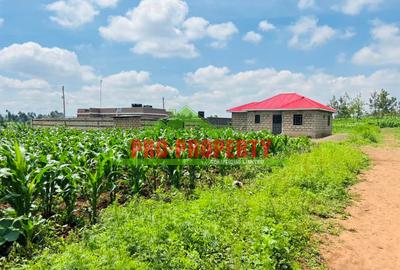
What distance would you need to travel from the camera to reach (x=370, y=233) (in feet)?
18.8

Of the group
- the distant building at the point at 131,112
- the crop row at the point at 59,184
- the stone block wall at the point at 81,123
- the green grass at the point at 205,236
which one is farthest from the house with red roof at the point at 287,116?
the green grass at the point at 205,236

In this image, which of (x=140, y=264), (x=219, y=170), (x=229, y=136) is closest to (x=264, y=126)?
(x=229, y=136)

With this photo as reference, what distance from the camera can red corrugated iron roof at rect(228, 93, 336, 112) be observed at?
1039 inches

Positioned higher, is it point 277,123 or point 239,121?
point 239,121

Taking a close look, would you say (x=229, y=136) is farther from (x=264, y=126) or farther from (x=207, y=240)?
(x=264, y=126)

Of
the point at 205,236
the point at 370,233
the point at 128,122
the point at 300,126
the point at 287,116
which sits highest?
the point at 287,116

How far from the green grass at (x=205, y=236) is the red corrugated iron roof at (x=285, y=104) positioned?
20.5 meters

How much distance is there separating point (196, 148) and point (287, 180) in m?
2.44

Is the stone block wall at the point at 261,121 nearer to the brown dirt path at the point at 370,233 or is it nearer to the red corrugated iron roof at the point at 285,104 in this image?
the red corrugated iron roof at the point at 285,104

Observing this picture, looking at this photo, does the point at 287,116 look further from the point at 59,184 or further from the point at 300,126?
the point at 59,184

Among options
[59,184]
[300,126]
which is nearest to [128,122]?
[300,126]

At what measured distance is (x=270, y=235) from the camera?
14.9ft

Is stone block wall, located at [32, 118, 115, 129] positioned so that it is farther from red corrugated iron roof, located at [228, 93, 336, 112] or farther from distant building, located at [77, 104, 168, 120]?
distant building, located at [77, 104, 168, 120]

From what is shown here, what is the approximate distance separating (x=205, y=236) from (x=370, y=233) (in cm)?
344
